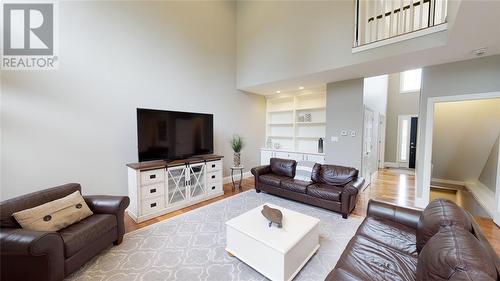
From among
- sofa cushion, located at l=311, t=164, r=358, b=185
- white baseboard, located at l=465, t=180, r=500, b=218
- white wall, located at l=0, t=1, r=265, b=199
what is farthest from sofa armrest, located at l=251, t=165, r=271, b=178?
white baseboard, located at l=465, t=180, r=500, b=218

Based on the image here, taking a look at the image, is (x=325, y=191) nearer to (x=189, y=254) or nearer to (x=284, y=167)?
(x=284, y=167)

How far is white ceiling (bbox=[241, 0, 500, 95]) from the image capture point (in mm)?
1866

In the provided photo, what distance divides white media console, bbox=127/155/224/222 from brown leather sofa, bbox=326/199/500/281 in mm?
2795

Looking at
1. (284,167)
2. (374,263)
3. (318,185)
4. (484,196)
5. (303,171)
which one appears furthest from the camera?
(284,167)

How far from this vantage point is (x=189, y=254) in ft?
7.08

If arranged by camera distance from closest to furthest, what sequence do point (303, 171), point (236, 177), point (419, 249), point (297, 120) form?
point (419, 249) → point (303, 171) → point (236, 177) → point (297, 120)

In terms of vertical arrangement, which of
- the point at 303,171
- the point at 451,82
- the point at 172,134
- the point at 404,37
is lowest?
the point at 303,171

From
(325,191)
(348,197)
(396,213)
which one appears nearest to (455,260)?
(396,213)


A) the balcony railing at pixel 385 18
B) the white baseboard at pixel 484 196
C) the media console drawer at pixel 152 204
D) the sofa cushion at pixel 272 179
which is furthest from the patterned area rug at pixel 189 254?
the balcony railing at pixel 385 18

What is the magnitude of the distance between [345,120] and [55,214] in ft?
16.0

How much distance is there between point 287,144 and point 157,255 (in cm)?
449

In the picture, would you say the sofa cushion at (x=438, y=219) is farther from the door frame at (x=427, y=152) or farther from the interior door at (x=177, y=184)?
the interior door at (x=177, y=184)

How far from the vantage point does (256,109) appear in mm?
5875

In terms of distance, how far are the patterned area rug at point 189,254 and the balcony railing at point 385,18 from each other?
10.3 ft
